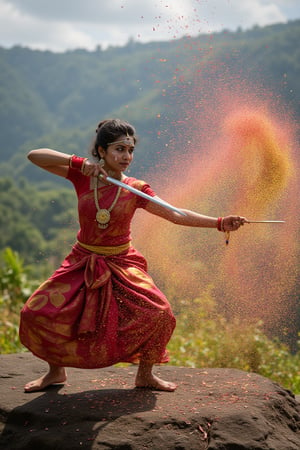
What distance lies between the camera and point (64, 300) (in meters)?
4.30

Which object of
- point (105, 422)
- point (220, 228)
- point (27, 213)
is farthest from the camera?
point (27, 213)

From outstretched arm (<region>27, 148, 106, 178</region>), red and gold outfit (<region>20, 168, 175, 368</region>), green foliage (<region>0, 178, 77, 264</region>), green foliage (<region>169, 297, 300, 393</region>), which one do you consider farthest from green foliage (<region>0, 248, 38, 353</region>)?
green foliage (<region>0, 178, 77, 264</region>)

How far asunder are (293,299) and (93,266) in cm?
264

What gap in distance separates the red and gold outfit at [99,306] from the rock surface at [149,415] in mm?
308

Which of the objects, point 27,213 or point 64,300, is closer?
point 64,300

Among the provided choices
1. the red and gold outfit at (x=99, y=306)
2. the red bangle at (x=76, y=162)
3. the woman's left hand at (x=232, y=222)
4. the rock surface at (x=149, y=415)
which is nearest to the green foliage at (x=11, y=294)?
the rock surface at (x=149, y=415)

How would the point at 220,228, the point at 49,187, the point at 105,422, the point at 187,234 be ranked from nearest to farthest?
the point at 105,422 → the point at 220,228 → the point at 187,234 → the point at 49,187

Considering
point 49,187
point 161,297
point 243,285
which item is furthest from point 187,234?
point 49,187

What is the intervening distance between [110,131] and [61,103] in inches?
2599

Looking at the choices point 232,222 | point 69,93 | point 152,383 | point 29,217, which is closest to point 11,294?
point 152,383

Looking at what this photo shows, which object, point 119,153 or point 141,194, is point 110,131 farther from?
point 141,194

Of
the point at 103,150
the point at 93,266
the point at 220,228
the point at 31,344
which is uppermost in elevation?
the point at 103,150

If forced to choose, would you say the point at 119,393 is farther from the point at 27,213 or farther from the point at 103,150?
the point at 27,213

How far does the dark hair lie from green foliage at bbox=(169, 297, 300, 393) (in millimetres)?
2758
